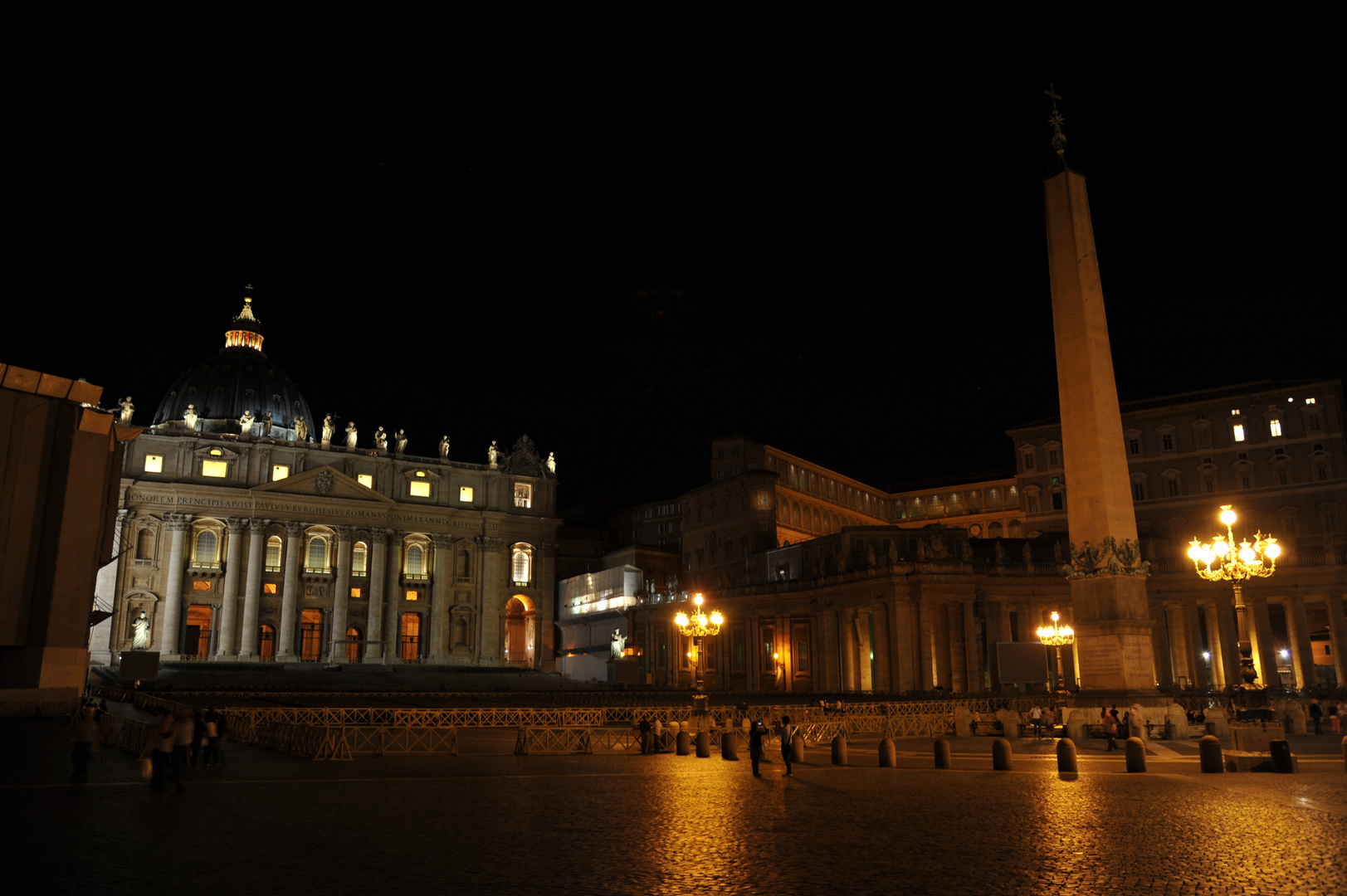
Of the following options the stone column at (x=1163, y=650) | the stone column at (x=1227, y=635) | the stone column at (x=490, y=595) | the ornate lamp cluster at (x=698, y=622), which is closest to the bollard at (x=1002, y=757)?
the ornate lamp cluster at (x=698, y=622)

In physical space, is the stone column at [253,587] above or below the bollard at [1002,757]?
above

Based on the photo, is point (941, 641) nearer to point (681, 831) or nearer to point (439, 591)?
point (681, 831)

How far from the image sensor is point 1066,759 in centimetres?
1833

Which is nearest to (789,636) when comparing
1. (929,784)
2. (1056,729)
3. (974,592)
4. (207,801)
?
(974,592)

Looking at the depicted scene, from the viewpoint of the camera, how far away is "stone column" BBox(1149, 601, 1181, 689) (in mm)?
51938

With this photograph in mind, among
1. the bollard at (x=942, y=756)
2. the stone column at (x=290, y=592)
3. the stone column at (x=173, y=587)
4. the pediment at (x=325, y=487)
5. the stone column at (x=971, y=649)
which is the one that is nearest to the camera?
the bollard at (x=942, y=756)

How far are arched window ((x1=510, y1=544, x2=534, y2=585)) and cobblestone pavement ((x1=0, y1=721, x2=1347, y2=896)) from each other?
73.6 metres

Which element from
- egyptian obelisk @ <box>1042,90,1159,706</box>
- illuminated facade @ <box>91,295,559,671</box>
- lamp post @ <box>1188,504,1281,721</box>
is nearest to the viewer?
lamp post @ <box>1188,504,1281,721</box>

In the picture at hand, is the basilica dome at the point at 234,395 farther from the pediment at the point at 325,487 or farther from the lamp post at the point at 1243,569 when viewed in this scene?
the lamp post at the point at 1243,569

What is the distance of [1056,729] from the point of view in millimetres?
28266

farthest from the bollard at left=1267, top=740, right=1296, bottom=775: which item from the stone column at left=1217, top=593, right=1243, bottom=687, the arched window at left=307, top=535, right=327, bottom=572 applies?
the arched window at left=307, top=535, right=327, bottom=572

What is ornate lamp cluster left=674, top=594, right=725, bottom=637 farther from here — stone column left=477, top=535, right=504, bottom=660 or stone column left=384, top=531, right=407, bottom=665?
stone column left=477, top=535, right=504, bottom=660

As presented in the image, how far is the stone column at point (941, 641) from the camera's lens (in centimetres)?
4844

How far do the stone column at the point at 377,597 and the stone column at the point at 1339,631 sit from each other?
66863 mm
